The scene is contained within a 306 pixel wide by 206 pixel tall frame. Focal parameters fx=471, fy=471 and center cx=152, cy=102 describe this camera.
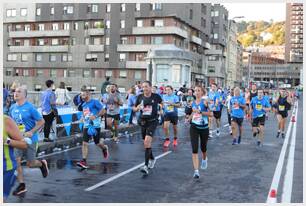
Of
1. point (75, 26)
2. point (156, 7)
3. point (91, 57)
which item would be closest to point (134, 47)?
point (156, 7)

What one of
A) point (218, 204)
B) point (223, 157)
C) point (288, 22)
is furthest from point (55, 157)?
point (288, 22)

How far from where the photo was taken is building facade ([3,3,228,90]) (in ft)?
210

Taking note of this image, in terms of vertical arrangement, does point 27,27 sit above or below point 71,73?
above

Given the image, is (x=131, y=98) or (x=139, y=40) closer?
(x=131, y=98)

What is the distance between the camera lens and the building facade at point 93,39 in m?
63.9

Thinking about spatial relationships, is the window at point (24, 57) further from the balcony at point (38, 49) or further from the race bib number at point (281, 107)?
the race bib number at point (281, 107)

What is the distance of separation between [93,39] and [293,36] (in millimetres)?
137444

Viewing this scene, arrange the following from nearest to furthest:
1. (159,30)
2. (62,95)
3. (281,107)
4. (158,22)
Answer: (281,107) < (62,95) < (159,30) < (158,22)

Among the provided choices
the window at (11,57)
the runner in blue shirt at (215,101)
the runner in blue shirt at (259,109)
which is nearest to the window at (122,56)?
the window at (11,57)

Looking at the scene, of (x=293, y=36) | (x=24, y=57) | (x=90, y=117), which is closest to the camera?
(x=90, y=117)

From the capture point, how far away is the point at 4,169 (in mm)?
5020

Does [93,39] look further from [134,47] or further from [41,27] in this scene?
[41,27]

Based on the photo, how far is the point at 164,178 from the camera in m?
8.90

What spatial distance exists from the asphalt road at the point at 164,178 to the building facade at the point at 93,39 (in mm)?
A: 49587
